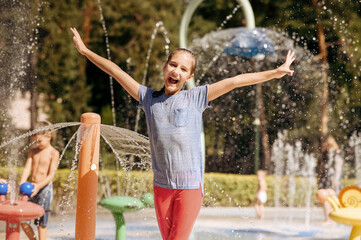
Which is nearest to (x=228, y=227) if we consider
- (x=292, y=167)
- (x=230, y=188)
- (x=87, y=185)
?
(x=230, y=188)

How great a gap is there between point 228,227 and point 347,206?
96.7 inches

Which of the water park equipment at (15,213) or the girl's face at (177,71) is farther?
the water park equipment at (15,213)

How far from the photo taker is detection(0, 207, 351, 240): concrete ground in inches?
248

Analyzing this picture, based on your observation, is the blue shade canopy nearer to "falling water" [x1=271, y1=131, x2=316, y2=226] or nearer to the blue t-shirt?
"falling water" [x1=271, y1=131, x2=316, y2=226]

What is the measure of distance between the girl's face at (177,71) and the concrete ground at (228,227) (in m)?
2.70

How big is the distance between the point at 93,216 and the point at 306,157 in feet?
29.5

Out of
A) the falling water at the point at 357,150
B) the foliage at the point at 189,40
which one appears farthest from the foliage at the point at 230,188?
the foliage at the point at 189,40

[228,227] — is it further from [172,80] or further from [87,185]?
[172,80]

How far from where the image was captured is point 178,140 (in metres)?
3.09

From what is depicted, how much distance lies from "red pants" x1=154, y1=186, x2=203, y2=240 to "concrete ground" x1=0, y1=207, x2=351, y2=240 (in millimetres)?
2584

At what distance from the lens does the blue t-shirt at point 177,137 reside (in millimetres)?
3070

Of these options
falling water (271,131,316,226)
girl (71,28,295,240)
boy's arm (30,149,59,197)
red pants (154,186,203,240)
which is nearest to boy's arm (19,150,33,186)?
boy's arm (30,149,59,197)

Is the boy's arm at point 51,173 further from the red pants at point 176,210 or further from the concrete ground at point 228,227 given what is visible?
the red pants at point 176,210

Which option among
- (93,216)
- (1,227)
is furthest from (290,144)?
(93,216)
